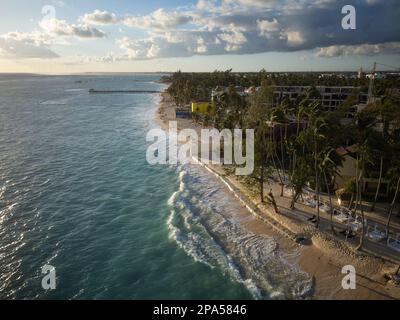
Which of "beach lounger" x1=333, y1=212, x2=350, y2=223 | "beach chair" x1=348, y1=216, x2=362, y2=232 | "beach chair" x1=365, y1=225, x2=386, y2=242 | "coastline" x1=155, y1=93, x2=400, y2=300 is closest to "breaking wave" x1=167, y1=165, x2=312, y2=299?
"coastline" x1=155, y1=93, x2=400, y2=300

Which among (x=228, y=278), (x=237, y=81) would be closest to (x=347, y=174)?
(x=228, y=278)

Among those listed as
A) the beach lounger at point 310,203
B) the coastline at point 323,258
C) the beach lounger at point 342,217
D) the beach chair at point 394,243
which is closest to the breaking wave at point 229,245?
the coastline at point 323,258

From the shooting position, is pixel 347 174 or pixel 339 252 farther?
pixel 347 174

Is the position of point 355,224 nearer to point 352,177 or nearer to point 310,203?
point 310,203

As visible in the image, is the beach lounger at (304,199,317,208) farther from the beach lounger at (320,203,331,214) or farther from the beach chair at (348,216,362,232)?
the beach chair at (348,216,362,232)

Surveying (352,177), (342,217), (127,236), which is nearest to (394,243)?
(342,217)
